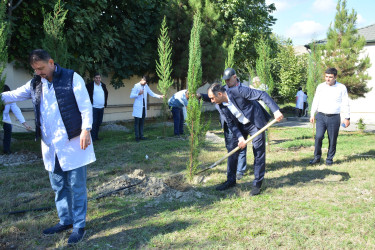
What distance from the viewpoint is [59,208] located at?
3555 mm

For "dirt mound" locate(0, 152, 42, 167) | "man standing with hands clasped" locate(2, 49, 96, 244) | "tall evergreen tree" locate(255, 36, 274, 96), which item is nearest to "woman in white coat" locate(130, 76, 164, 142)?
"dirt mound" locate(0, 152, 42, 167)

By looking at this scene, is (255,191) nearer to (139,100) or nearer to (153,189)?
(153,189)

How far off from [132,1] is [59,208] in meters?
12.0

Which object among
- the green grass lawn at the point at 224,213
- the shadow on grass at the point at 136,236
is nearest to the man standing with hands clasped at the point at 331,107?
the green grass lawn at the point at 224,213

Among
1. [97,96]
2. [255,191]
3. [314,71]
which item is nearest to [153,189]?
[255,191]

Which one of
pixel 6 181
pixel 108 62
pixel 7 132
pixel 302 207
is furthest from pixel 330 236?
pixel 108 62

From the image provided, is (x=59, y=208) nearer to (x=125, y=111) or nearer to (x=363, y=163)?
(x=363, y=163)

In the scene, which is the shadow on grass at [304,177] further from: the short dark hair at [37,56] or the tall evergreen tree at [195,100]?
the short dark hair at [37,56]

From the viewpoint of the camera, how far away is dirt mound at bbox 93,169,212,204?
15.2 feet

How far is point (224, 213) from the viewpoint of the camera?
13.0 feet

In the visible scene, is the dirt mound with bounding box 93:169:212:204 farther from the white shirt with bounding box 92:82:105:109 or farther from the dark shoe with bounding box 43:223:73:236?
the white shirt with bounding box 92:82:105:109

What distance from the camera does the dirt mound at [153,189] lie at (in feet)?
15.2

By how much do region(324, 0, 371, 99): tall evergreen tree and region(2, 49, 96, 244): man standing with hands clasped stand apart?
11127 mm

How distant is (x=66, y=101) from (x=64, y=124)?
0.24m
